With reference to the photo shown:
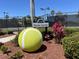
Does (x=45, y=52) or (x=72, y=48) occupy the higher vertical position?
(x=72, y=48)

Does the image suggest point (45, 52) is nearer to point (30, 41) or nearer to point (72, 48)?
point (30, 41)

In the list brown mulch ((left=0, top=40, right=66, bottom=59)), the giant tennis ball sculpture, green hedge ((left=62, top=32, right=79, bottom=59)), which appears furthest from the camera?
the giant tennis ball sculpture

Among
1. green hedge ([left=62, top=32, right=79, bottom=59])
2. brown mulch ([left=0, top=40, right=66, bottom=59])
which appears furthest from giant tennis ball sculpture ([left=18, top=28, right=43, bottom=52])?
green hedge ([left=62, top=32, right=79, bottom=59])

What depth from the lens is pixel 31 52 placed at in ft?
42.5

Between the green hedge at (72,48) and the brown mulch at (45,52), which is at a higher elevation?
the green hedge at (72,48)

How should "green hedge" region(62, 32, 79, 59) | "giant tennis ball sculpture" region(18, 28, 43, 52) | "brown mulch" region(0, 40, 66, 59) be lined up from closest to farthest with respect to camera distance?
"green hedge" region(62, 32, 79, 59), "brown mulch" region(0, 40, 66, 59), "giant tennis ball sculpture" region(18, 28, 43, 52)

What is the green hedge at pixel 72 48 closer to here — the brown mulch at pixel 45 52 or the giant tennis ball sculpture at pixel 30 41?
the brown mulch at pixel 45 52

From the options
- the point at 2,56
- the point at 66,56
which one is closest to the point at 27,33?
the point at 2,56

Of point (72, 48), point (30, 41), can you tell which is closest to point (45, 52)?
point (30, 41)

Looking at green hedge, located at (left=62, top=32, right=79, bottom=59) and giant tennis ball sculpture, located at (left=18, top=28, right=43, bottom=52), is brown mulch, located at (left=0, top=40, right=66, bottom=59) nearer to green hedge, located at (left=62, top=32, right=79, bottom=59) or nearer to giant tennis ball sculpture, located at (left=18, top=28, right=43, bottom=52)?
giant tennis ball sculpture, located at (left=18, top=28, right=43, bottom=52)

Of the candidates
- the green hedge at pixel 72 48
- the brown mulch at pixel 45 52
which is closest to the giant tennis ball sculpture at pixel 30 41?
the brown mulch at pixel 45 52

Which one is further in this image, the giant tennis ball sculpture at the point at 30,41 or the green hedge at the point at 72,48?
the giant tennis ball sculpture at the point at 30,41

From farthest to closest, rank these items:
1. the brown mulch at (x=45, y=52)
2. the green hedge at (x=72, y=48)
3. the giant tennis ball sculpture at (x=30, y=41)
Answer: the giant tennis ball sculpture at (x=30, y=41) < the brown mulch at (x=45, y=52) < the green hedge at (x=72, y=48)

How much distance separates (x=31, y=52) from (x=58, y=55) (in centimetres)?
185
